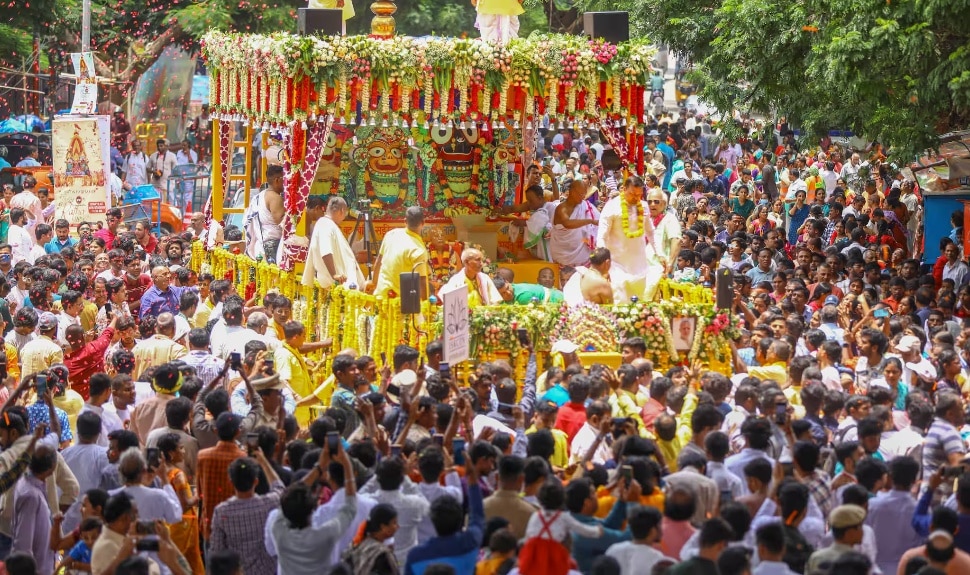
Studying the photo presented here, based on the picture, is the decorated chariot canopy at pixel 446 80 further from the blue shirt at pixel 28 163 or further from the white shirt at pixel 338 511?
the blue shirt at pixel 28 163

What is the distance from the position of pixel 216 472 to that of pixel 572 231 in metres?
9.11

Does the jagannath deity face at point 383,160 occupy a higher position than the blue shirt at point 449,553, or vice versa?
the jagannath deity face at point 383,160

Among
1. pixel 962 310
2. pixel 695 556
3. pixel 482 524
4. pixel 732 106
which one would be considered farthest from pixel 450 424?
pixel 732 106

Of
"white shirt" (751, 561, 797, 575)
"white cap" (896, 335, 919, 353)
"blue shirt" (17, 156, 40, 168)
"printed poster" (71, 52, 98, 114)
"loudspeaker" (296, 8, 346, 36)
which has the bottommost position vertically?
"white shirt" (751, 561, 797, 575)

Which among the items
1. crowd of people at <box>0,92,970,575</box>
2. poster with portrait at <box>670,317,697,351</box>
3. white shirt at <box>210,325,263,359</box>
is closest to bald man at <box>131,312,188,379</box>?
crowd of people at <box>0,92,970,575</box>

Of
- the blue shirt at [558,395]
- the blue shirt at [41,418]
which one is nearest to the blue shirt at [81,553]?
the blue shirt at [41,418]

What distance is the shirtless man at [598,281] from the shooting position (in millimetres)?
14438

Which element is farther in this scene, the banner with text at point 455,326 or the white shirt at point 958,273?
the white shirt at point 958,273

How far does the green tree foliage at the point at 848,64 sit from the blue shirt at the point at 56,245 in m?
8.46

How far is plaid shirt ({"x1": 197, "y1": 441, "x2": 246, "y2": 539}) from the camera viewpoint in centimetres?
931

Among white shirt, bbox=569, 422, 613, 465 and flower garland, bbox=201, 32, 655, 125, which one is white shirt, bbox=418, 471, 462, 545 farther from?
flower garland, bbox=201, 32, 655, 125

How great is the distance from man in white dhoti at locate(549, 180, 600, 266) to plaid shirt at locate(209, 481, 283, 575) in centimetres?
966

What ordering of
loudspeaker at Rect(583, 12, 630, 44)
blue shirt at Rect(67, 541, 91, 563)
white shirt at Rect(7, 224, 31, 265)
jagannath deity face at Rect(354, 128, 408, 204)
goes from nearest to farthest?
blue shirt at Rect(67, 541, 91, 563), loudspeaker at Rect(583, 12, 630, 44), white shirt at Rect(7, 224, 31, 265), jagannath deity face at Rect(354, 128, 408, 204)

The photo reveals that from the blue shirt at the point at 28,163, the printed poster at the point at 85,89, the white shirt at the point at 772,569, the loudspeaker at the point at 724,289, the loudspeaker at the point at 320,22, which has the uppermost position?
the loudspeaker at the point at 320,22
